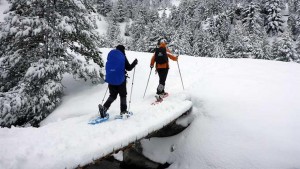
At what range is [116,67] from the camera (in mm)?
8289

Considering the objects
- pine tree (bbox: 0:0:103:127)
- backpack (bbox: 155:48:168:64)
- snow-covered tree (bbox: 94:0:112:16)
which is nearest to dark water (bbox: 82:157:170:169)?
pine tree (bbox: 0:0:103:127)

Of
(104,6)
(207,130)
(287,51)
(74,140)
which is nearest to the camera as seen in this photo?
(74,140)

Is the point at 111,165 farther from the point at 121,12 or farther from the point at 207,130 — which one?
the point at 121,12

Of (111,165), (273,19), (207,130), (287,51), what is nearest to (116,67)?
(207,130)

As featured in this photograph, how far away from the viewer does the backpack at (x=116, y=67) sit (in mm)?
8281

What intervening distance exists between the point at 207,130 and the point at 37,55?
30.0ft

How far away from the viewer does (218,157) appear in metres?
8.06

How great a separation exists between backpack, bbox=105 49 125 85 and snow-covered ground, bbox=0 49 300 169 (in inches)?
52.4

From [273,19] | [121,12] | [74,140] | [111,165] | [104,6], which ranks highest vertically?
[104,6]

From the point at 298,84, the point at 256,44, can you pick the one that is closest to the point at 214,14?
the point at 256,44

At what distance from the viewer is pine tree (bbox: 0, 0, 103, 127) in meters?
12.0

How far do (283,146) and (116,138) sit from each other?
469cm

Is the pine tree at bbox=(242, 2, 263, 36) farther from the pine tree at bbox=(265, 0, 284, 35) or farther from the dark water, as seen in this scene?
the dark water

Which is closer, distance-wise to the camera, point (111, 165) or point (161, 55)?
point (111, 165)
